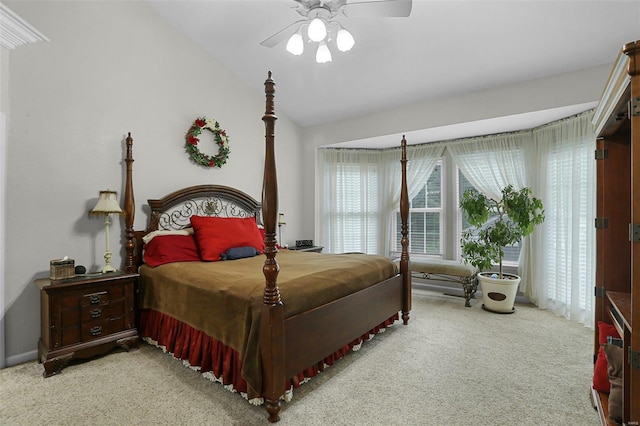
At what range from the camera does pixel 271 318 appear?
1825mm

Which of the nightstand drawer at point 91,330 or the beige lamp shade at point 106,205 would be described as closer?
the nightstand drawer at point 91,330

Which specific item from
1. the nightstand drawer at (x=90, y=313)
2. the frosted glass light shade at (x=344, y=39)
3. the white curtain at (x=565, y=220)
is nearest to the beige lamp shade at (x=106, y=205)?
the nightstand drawer at (x=90, y=313)

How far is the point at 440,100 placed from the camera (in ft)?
A: 13.4

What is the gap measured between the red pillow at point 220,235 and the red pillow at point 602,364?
3.05 meters

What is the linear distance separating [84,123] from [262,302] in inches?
98.8

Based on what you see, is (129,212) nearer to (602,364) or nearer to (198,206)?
(198,206)

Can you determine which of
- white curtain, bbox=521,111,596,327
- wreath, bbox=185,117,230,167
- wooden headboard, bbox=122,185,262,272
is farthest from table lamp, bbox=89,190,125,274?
white curtain, bbox=521,111,596,327

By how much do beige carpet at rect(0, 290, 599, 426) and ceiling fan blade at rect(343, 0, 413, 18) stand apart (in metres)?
2.60

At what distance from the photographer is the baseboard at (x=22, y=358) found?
8.20 feet

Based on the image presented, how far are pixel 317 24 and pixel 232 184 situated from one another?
103 inches

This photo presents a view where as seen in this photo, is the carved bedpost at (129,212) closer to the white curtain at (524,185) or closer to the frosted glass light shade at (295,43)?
the frosted glass light shade at (295,43)

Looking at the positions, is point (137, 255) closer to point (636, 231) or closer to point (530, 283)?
point (636, 231)

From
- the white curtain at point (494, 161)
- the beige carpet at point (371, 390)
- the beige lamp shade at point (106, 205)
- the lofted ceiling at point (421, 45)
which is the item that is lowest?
the beige carpet at point (371, 390)

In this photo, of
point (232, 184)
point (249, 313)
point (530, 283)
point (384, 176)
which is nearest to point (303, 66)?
point (232, 184)
